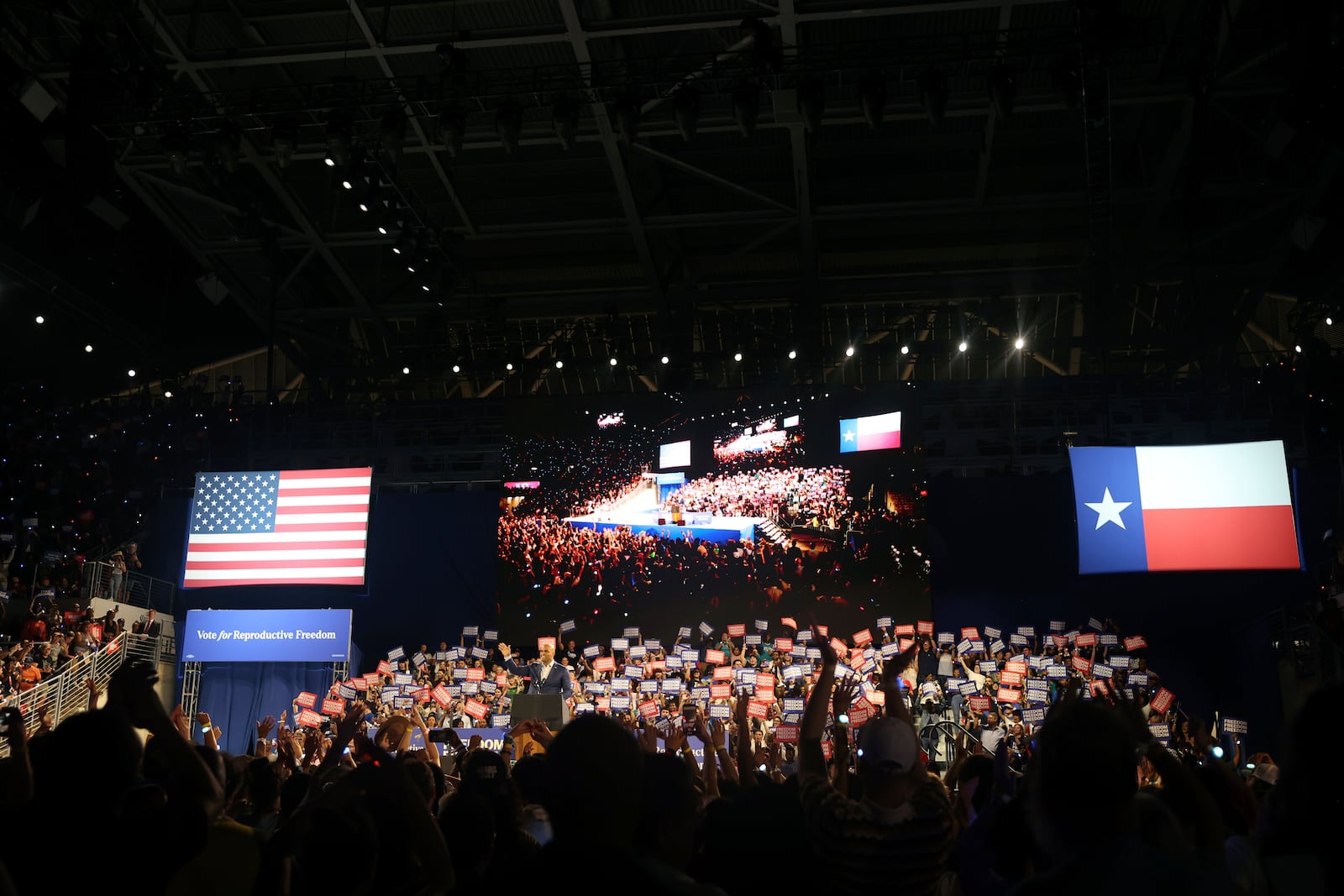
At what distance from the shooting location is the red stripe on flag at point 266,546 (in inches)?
645

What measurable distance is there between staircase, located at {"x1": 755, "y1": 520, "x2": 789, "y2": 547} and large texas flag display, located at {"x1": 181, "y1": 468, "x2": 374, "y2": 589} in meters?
5.91

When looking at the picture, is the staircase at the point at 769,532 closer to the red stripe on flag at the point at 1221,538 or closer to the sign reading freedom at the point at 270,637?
the red stripe on flag at the point at 1221,538

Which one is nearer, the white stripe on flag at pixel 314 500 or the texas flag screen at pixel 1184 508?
the texas flag screen at pixel 1184 508

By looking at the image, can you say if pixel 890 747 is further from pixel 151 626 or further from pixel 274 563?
pixel 151 626

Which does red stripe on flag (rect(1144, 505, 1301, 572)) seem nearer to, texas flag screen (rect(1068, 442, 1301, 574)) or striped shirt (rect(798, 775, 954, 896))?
texas flag screen (rect(1068, 442, 1301, 574))

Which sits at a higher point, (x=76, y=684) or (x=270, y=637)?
(x=270, y=637)

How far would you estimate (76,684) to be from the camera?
14.2m

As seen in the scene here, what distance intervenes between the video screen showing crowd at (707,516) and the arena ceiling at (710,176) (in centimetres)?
130

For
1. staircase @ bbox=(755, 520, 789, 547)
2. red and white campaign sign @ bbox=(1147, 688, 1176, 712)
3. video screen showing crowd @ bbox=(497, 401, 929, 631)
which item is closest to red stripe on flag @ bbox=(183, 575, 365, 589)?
video screen showing crowd @ bbox=(497, 401, 929, 631)

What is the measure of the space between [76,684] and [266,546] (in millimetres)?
3276

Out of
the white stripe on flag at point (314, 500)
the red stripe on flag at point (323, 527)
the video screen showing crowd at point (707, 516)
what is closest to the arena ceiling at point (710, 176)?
the video screen showing crowd at point (707, 516)

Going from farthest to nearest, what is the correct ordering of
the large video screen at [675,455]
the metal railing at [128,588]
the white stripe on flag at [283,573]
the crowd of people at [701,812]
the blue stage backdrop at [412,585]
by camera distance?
the blue stage backdrop at [412,585] < the large video screen at [675,455] < the white stripe on flag at [283,573] < the metal railing at [128,588] < the crowd of people at [701,812]

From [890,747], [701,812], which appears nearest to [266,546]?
[701,812]

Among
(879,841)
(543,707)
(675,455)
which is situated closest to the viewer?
(879,841)
